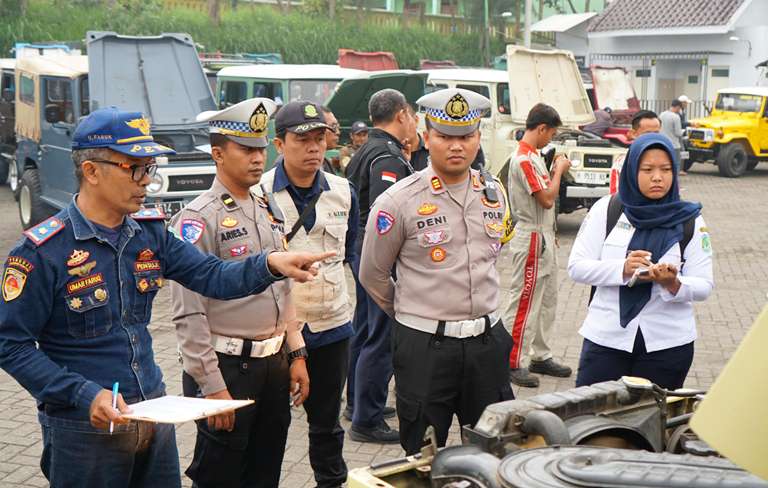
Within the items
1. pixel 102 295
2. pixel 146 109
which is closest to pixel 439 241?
pixel 102 295

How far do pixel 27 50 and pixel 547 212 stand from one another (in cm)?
1575

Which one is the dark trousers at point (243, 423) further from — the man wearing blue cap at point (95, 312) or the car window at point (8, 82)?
the car window at point (8, 82)

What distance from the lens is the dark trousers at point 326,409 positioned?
4.45 meters

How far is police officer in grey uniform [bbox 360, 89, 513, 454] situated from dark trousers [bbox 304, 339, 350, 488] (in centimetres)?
45

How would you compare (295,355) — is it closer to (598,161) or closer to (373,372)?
(373,372)

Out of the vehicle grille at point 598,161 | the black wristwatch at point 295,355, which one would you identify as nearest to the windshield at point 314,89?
the vehicle grille at point 598,161

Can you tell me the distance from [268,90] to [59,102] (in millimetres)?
2629

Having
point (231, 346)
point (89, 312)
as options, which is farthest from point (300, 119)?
point (89, 312)

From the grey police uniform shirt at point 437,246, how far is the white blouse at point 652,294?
0.45m

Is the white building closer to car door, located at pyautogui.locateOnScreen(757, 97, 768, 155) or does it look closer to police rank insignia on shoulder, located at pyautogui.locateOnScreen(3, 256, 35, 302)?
car door, located at pyautogui.locateOnScreen(757, 97, 768, 155)

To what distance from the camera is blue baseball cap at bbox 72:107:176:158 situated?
304 centimetres

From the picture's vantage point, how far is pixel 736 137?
65.7ft

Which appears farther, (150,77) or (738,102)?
(738,102)

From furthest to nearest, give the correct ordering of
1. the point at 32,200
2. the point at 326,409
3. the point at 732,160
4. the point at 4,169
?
1. the point at 732,160
2. the point at 4,169
3. the point at 32,200
4. the point at 326,409
